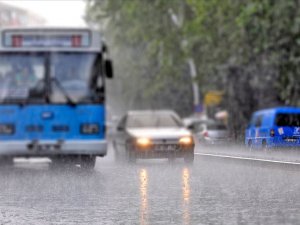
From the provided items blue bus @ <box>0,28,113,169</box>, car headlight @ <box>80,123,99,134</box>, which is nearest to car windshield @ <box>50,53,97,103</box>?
blue bus @ <box>0,28,113,169</box>

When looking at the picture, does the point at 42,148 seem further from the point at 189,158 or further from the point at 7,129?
the point at 189,158

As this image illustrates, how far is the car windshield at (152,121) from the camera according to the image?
63.8ft

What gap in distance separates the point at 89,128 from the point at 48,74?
1.38 meters

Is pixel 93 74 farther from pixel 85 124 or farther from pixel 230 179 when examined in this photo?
pixel 230 179

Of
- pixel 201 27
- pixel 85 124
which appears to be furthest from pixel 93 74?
pixel 201 27

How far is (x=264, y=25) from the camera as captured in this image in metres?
39.4

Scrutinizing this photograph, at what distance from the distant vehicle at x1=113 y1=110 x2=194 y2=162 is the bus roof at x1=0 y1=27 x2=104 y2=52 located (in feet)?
6.23

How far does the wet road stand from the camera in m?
10.1

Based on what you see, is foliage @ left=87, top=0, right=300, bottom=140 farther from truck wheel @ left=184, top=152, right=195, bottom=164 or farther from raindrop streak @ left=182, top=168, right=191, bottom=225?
truck wheel @ left=184, top=152, right=195, bottom=164

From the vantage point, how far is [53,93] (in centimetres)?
1820

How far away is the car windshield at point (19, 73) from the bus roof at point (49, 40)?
0.61ft

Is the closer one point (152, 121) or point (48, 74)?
point (48, 74)

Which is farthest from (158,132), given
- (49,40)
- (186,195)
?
(186,195)

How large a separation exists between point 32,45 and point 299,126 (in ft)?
32.4
